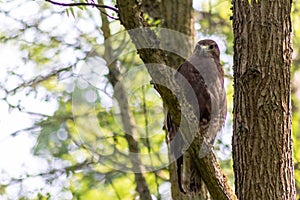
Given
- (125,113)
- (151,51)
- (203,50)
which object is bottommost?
(125,113)

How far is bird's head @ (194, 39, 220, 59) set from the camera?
6.08 metres

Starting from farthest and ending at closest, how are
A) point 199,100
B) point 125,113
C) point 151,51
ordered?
point 125,113 < point 199,100 < point 151,51

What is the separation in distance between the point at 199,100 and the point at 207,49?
75 cm

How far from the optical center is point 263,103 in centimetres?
433

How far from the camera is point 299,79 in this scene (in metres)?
7.81

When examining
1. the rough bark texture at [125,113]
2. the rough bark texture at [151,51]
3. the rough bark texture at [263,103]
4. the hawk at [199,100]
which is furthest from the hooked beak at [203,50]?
the rough bark texture at [151,51]

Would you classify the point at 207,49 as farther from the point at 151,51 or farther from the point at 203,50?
the point at 151,51

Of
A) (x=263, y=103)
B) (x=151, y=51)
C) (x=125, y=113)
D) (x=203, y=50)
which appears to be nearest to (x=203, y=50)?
(x=203, y=50)

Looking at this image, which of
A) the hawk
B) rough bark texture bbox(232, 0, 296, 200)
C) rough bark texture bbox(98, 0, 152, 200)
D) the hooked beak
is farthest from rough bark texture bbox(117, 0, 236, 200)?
Result: rough bark texture bbox(98, 0, 152, 200)

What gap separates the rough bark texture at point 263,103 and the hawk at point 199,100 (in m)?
0.86

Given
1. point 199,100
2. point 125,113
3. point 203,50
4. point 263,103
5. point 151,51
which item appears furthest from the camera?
point 125,113

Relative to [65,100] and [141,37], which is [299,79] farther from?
[141,37]

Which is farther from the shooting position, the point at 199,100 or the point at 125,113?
the point at 125,113

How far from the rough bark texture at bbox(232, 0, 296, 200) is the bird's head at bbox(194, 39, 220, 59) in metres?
1.56
